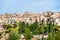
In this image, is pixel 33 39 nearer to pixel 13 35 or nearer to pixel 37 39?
pixel 37 39

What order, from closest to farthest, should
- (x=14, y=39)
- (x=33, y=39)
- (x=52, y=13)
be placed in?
1. (x=14, y=39)
2. (x=33, y=39)
3. (x=52, y=13)

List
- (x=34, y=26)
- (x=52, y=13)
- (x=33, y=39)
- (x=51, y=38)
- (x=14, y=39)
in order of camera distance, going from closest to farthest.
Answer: (x=51, y=38) < (x=14, y=39) < (x=33, y=39) < (x=34, y=26) < (x=52, y=13)

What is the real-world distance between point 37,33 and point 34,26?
9741 millimetres

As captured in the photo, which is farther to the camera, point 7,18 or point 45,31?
point 7,18

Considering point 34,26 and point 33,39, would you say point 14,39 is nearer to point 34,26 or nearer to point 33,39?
point 33,39

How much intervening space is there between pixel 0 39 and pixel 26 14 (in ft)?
217

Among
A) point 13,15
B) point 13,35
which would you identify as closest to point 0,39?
point 13,35

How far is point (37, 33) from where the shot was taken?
69938 mm

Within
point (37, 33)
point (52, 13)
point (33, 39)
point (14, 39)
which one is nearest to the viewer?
point (14, 39)

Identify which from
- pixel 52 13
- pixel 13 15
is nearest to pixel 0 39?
pixel 52 13

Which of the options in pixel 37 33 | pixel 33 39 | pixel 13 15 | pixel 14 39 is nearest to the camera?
pixel 14 39

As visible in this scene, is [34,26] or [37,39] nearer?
[37,39]

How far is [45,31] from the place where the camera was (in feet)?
232

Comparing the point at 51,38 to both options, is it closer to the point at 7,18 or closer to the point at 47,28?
the point at 47,28
